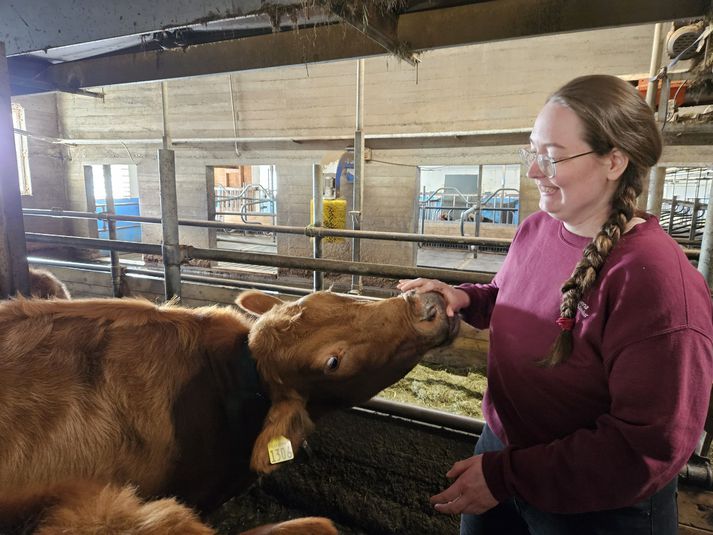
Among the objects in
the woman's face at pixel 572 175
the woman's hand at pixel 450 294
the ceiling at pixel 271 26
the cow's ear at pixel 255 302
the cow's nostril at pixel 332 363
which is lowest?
the cow's nostril at pixel 332 363

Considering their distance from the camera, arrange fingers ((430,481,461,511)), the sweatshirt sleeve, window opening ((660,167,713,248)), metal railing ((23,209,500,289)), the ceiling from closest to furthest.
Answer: the sweatshirt sleeve, fingers ((430,481,461,511)), the ceiling, metal railing ((23,209,500,289)), window opening ((660,167,713,248))

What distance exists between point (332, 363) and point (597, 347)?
867 millimetres

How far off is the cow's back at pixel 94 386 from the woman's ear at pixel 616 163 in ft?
4.70

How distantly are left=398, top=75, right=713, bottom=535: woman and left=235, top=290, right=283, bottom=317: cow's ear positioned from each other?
1178 mm

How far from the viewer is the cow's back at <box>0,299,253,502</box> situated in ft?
4.43

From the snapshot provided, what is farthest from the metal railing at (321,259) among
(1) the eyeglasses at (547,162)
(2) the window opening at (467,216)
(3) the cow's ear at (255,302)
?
(1) the eyeglasses at (547,162)

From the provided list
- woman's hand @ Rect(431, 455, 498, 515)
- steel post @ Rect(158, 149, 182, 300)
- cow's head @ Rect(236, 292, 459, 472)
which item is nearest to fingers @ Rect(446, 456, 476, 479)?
woman's hand @ Rect(431, 455, 498, 515)

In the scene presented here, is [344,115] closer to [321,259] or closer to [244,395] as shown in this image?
[321,259]

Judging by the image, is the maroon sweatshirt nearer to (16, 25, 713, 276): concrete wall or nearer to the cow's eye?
the cow's eye

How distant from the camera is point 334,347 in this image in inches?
62.9

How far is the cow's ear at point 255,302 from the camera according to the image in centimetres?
211

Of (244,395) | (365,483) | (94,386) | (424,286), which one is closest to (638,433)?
(424,286)

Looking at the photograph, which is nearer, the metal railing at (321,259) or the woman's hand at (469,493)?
the woman's hand at (469,493)

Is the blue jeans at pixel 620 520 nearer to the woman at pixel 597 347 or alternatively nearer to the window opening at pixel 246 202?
the woman at pixel 597 347
